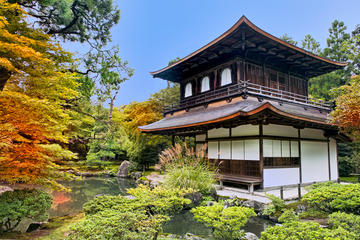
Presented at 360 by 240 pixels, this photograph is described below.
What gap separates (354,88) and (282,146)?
2.98 meters

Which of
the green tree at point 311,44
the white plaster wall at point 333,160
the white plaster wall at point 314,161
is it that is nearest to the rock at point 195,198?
the white plaster wall at point 314,161

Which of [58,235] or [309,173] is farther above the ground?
[309,173]

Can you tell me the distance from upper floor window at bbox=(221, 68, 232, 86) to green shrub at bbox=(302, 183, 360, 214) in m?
6.28

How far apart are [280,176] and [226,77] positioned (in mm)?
4812

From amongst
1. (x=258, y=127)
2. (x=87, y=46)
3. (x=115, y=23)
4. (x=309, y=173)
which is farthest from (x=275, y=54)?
(x=87, y=46)

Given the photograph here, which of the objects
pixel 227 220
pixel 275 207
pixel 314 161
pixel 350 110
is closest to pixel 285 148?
pixel 314 161

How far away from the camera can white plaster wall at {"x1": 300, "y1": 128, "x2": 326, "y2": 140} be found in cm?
912

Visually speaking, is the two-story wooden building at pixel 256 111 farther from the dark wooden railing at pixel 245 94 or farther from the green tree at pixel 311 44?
the green tree at pixel 311 44

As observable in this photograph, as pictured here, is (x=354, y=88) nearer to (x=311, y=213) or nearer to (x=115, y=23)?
(x=311, y=213)

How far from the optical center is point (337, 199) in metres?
4.27

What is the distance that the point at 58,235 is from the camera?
366cm

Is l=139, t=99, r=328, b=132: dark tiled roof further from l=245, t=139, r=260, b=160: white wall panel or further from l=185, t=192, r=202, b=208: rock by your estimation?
l=185, t=192, r=202, b=208: rock

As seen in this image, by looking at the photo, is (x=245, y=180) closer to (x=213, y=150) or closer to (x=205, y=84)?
(x=213, y=150)

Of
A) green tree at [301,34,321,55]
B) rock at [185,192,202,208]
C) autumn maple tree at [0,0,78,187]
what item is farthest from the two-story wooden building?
green tree at [301,34,321,55]
